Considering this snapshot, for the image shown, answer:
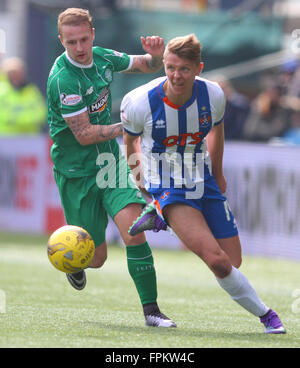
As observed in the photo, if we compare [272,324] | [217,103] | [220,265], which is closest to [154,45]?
[217,103]

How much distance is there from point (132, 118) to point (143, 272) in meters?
1.19

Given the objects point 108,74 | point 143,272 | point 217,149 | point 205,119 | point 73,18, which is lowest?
point 143,272

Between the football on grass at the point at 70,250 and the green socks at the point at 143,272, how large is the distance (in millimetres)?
301

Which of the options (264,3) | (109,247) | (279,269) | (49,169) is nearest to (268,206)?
(279,269)

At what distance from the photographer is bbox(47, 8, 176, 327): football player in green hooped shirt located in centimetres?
711

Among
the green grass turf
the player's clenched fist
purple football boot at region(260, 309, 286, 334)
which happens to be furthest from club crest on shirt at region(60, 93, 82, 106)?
purple football boot at region(260, 309, 286, 334)

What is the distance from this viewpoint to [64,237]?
706 centimetres

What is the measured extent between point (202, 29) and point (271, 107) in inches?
122

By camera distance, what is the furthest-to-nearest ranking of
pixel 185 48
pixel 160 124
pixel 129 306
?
pixel 129 306
pixel 160 124
pixel 185 48

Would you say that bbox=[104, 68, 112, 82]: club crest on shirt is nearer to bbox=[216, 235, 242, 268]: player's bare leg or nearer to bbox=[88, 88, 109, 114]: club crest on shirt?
bbox=[88, 88, 109, 114]: club crest on shirt

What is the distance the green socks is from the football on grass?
0.30 meters

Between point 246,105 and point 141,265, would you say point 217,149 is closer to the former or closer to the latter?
point 141,265

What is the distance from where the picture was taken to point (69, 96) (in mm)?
7137

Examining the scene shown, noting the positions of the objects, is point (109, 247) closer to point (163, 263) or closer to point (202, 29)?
point (163, 263)
